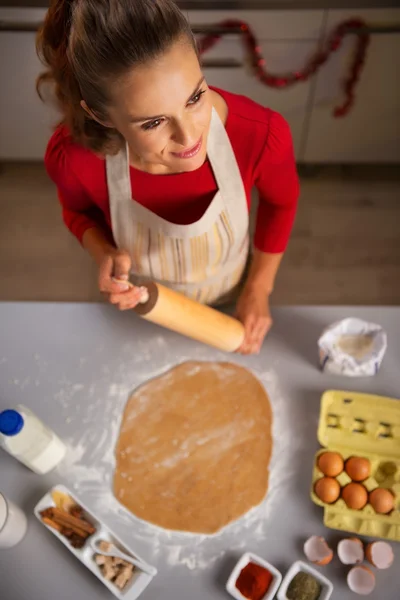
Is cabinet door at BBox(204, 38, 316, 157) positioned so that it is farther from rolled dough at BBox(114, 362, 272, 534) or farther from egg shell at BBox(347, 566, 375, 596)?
egg shell at BBox(347, 566, 375, 596)

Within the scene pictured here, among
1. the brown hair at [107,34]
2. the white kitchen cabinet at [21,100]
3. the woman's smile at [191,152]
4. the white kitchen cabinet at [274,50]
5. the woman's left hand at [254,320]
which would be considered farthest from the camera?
the white kitchen cabinet at [21,100]

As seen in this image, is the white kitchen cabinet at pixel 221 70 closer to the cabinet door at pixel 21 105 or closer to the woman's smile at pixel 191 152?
the cabinet door at pixel 21 105

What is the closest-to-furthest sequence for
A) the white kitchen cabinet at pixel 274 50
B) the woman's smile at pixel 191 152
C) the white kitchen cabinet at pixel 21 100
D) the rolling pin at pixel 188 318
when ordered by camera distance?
1. the woman's smile at pixel 191 152
2. the rolling pin at pixel 188 318
3. the white kitchen cabinet at pixel 274 50
4. the white kitchen cabinet at pixel 21 100

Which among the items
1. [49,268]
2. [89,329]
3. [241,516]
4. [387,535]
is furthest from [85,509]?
[49,268]

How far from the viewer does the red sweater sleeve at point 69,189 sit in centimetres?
89

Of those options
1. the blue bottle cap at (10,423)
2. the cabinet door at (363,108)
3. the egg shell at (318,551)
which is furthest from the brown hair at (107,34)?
the cabinet door at (363,108)

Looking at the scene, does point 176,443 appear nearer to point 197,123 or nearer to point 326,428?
point 326,428

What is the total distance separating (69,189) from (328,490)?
0.70 metres

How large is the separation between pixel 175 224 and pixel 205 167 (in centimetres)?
12

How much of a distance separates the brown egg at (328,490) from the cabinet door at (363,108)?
56.3 inches

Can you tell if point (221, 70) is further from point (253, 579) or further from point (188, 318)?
point (253, 579)

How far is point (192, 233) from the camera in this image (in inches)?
37.3

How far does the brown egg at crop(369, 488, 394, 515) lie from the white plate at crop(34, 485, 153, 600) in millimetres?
371

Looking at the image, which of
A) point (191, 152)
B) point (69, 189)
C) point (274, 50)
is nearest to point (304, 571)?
point (191, 152)
